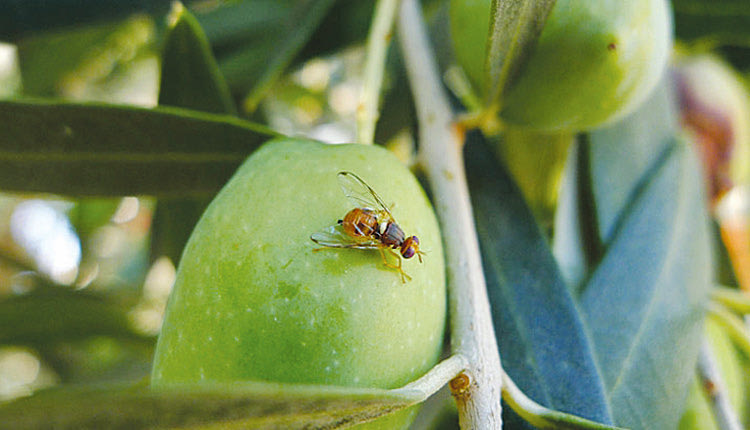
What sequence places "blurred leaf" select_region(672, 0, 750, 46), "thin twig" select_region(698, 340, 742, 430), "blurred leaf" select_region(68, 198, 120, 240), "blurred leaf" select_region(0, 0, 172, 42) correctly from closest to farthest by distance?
"thin twig" select_region(698, 340, 742, 430)
"blurred leaf" select_region(0, 0, 172, 42)
"blurred leaf" select_region(672, 0, 750, 46)
"blurred leaf" select_region(68, 198, 120, 240)

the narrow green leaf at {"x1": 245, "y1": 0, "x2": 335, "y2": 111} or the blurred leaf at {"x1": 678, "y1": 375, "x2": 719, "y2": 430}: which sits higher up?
the narrow green leaf at {"x1": 245, "y1": 0, "x2": 335, "y2": 111}

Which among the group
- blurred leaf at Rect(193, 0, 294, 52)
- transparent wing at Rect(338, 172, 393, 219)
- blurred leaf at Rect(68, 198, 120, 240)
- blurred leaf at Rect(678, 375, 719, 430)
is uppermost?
blurred leaf at Rect(193, 0, 294, 52)

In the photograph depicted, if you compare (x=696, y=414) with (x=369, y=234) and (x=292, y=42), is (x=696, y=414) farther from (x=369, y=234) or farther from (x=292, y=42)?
(x=292, y=42)

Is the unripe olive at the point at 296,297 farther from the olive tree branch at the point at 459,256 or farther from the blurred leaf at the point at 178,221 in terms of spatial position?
the blurred leaf at the point at 178,221

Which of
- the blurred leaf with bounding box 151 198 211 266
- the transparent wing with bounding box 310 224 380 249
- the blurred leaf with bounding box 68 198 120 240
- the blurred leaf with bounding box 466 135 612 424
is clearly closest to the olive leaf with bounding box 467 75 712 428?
the blurred leaf with bounding box 466 135 612 424

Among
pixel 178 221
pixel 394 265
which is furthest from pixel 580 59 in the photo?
pixel 178 221

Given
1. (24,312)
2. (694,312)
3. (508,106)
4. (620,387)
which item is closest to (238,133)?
(508,106)

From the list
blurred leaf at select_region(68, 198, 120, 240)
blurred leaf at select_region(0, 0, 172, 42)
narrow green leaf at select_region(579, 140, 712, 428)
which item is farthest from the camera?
blurred leaf at select_region(68, 198, 120, 240)

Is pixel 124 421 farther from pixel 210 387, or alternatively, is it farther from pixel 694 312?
pixel 694 312

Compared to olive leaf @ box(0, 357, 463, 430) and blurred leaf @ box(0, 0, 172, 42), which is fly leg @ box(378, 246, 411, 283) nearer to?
olive leaf @ box(0, 357, 463, 430)
